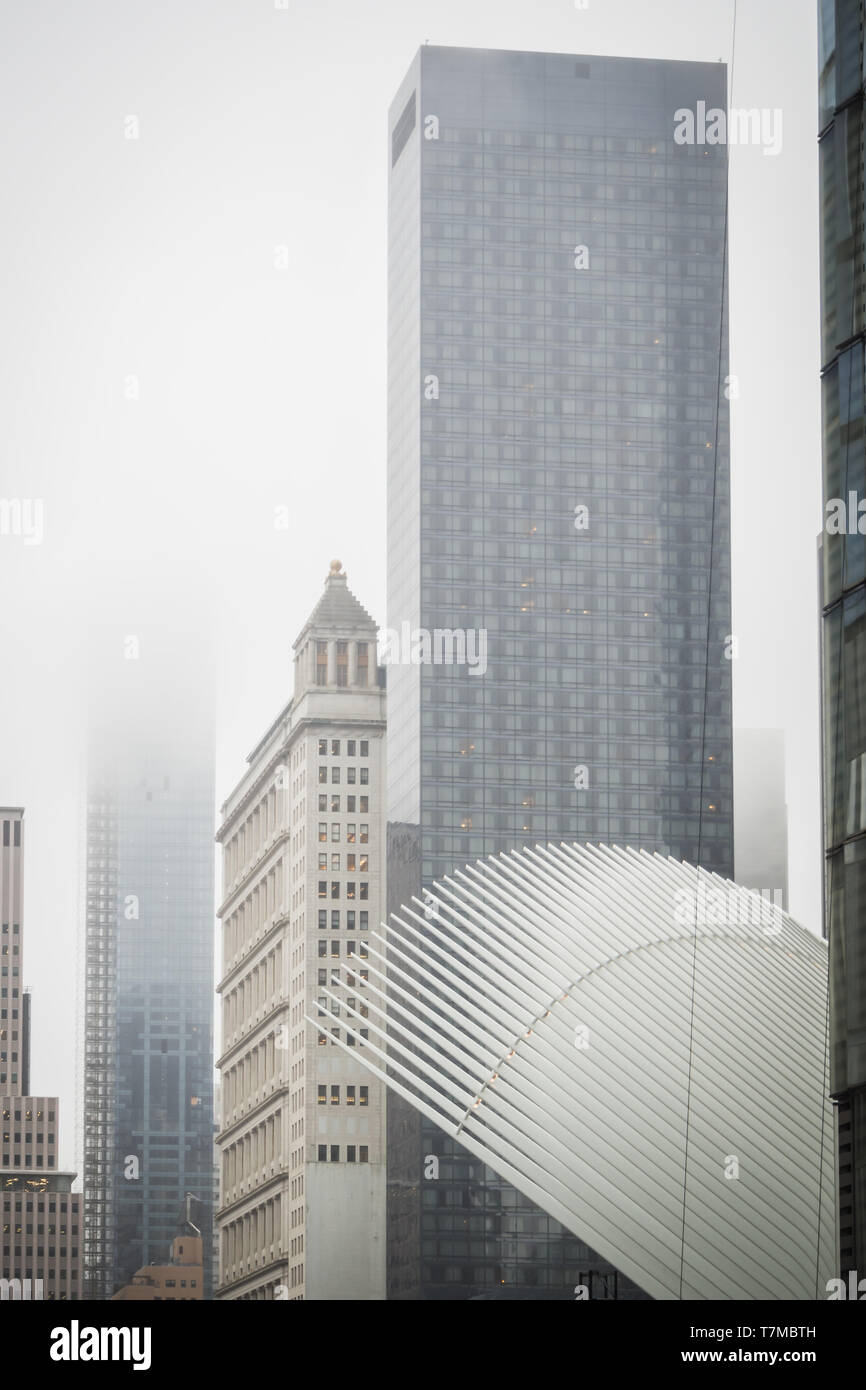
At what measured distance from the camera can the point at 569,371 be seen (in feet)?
653

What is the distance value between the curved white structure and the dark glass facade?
18713mm

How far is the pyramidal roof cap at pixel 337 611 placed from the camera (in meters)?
191

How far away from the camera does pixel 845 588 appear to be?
1162 inches

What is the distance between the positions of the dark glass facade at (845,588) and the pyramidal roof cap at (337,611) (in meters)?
159

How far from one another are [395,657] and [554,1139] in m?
137

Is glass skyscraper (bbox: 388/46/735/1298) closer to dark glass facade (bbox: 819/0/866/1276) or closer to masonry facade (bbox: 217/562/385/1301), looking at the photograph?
masonry facade (bbox: 217/562/385/1301)

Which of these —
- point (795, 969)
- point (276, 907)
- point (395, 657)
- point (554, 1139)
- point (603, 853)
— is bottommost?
point (554, 1139)

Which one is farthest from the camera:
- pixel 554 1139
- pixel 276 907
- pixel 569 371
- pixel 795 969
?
pixel 569 371

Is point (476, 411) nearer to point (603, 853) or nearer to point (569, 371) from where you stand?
point (569, 371)

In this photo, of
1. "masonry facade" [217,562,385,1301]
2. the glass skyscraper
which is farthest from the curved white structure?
the glass skyscraper

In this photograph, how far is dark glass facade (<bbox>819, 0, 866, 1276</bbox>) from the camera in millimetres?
27922

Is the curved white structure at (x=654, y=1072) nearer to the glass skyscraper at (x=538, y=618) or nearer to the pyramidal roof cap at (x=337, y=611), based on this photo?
the glass skyscraper at (x=538, y=618)
